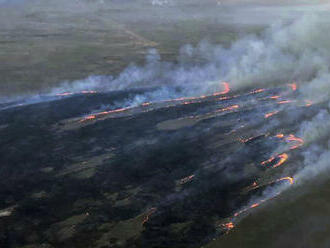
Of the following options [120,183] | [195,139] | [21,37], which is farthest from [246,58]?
[21,37]

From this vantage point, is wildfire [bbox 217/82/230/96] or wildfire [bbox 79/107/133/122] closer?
wildfire [bbox 79/107/133/122]

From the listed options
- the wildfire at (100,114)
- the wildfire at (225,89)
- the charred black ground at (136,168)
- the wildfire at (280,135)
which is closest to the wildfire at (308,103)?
the charred black ground at (136,168)

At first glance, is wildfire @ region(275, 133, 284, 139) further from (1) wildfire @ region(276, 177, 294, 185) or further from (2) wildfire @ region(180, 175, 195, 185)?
(2) wildfire @ region(180, 175, 195, 185)

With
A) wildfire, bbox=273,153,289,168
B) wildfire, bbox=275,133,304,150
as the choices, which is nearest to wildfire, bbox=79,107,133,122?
wildfire, bbox=275,133,304,150

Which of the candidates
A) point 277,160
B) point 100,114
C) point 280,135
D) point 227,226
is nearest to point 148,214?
point 227,226

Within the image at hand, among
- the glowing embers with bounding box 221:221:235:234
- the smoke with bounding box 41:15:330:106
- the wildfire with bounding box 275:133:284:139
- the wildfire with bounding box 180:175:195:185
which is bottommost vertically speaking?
the glowing embers with bounding box 221:221:235:234

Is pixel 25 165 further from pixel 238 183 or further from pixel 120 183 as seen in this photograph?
pixel 238 183
